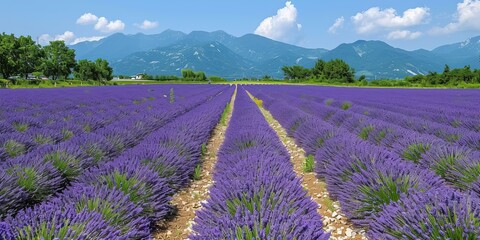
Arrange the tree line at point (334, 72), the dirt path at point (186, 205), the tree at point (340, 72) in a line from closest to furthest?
the dirt path at point (186, 205) → the tree line at point (334, 72) → the tree at point (340, 72)

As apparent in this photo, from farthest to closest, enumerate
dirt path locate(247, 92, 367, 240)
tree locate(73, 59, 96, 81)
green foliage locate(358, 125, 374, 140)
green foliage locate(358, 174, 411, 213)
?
tree locate(73, 59, 96, 81) < green foliage locate(358, 125, 374, 140) < dirt path locate(247, 92, 367, 240) < green foliage locate(358, 174, 411, 213)

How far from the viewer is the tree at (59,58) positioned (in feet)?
207

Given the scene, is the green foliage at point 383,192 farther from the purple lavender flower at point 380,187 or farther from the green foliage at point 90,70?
the green foliage at point 90,70

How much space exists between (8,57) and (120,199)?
59195mm

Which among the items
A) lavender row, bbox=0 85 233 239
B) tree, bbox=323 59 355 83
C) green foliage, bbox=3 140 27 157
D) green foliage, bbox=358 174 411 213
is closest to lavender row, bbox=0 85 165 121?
green foliage, bbox=3 140 27 157

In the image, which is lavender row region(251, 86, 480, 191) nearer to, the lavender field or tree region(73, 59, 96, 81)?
the lavender field

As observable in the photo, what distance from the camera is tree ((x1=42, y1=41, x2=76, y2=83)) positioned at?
63.2 meters

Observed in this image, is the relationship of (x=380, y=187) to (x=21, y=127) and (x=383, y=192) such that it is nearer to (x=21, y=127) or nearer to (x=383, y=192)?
(x=383, y=192)

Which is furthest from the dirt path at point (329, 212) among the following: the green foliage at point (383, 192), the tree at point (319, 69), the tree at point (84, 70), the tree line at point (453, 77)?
the tree at point (319, 69)

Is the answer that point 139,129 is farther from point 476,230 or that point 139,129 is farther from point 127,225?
point 476,230

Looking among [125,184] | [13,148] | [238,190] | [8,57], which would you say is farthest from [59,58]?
[238,190]

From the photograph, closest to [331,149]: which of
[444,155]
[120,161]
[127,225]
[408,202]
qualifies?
[444,155]

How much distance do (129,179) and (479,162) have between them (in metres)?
3.96

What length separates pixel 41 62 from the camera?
6069cm
